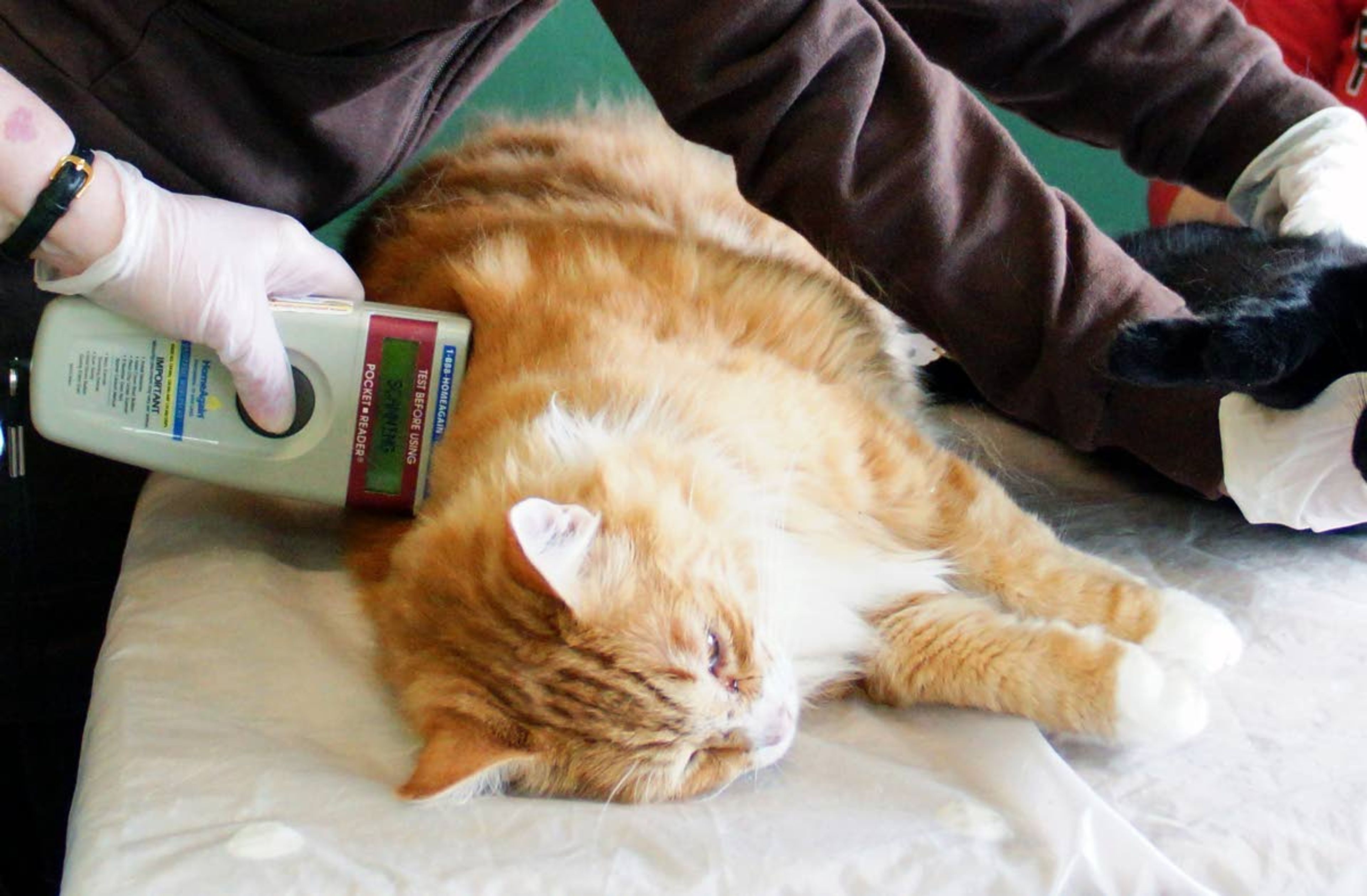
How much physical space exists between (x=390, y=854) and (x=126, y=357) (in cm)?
68

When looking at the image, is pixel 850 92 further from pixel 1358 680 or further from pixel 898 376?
pixel 1358 680

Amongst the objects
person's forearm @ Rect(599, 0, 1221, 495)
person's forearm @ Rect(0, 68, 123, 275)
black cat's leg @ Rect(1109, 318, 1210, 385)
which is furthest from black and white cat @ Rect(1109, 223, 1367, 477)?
person's forearm @ Rect(0, 68, 123, 275)

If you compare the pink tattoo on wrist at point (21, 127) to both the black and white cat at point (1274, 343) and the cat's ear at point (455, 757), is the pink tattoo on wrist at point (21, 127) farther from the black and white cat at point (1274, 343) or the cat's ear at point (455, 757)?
the black and white cat at point (1274, 343)

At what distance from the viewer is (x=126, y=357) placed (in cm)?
126

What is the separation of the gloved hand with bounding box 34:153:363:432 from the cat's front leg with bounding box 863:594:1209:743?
2.47 feet

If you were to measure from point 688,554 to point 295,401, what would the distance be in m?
0.54

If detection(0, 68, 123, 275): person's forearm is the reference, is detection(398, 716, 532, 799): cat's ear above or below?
below

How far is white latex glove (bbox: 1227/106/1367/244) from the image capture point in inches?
55.4

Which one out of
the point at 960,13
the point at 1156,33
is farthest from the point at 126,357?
the point at 1156,33

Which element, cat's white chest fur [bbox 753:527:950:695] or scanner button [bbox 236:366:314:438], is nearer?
cat's white chest fur [bbox 753:527:950:695]

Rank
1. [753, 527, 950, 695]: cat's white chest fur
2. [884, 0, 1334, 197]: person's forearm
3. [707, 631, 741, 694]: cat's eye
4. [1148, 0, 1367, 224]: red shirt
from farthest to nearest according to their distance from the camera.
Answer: [1148, 0, 1367, 224]: red shirt, [884, 0, 1334, 197]: person's forearm, [753, 527, 950, 695]: cat's white chest fur, [707, 631, 741, 694]: cat's eye

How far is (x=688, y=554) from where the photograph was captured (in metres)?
1.10

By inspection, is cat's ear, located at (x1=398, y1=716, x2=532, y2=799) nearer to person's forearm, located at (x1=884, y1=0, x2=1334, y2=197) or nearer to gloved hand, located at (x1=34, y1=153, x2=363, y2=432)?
gloved hand, located at (x1=34, y1=153, x2=363, y2=432)

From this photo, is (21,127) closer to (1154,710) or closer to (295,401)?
(295,401)
